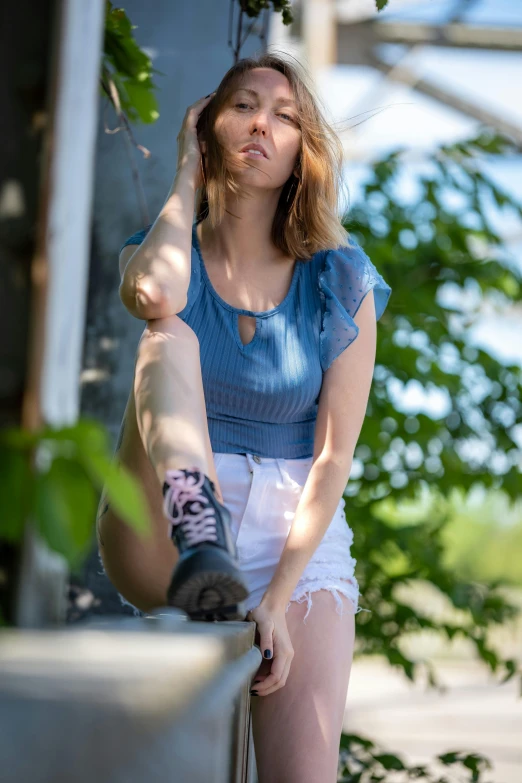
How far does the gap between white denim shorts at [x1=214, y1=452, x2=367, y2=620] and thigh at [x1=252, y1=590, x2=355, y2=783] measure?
2.1 inches

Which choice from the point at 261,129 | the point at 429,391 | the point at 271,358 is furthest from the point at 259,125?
the point at 429,391

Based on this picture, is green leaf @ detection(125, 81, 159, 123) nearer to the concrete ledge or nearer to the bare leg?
the bare leg

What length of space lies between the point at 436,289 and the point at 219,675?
2.20 m

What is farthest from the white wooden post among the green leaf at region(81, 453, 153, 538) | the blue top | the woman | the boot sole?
the blue top

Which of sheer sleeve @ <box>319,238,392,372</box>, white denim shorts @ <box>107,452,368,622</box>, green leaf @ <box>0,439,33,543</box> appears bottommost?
white denim shorts @ <box>107,452,368,622</box>

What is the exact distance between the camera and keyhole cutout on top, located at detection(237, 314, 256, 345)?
6.11 feet

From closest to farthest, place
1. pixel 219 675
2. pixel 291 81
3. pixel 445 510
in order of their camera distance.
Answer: pixel 219 675 < pixel 291 81 < pixel 445 510

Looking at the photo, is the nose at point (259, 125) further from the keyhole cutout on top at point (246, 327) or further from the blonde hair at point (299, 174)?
the keyhole cutout on top at point (246, 327)

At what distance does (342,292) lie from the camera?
1.92 m

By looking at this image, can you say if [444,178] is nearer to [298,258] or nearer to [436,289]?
[436,289]

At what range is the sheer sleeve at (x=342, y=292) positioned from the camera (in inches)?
73.2

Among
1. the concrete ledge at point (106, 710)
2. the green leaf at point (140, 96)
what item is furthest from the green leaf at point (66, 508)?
the green leaf at point (140, 96)

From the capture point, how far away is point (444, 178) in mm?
2920

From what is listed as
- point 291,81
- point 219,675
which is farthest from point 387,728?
point 219,675
